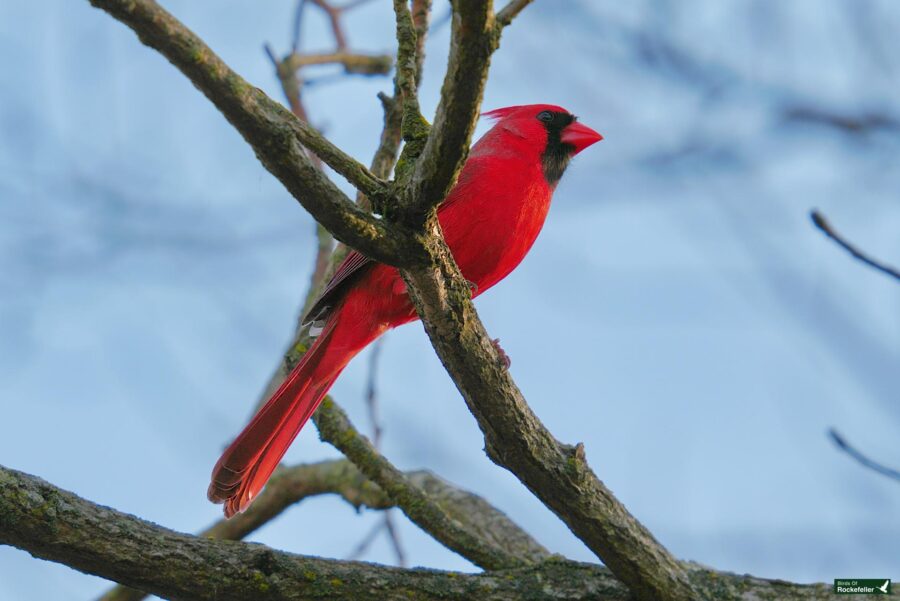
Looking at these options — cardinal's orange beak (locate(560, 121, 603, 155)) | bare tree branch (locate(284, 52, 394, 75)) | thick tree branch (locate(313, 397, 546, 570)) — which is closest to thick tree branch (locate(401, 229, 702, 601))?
thick tree branch (locate(313, 397, 546, 570))

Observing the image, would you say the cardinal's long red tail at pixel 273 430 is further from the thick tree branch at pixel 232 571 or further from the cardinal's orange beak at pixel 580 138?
the cardinal's orange beak at pixel 580 138

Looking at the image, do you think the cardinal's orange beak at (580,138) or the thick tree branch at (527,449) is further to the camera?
the cardinal's orange beak at (580,138)

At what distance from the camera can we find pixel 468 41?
177 cm

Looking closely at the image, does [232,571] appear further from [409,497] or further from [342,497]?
[342,497]

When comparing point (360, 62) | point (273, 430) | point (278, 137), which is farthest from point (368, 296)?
point (360, 62)

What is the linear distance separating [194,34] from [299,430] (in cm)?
192

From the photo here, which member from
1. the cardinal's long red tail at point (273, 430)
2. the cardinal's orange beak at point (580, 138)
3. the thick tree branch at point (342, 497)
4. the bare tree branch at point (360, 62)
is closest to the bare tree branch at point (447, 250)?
the thick tree branch at point (342, 497)

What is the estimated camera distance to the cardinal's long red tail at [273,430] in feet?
10.7

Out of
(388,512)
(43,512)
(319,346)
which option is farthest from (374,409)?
(43,512)

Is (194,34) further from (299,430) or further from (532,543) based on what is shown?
(532,543)

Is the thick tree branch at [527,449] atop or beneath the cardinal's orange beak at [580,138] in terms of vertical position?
beneath

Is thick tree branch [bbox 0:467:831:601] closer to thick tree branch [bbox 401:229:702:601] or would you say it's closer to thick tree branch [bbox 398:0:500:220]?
thick tree branch [bbox 401:229:702:601]

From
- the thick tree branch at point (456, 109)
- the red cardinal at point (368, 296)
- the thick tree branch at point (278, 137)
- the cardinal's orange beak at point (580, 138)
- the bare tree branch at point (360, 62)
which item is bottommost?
the thick tree branch at point (278, 137)

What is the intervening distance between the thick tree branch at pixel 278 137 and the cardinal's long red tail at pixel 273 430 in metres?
1.33
